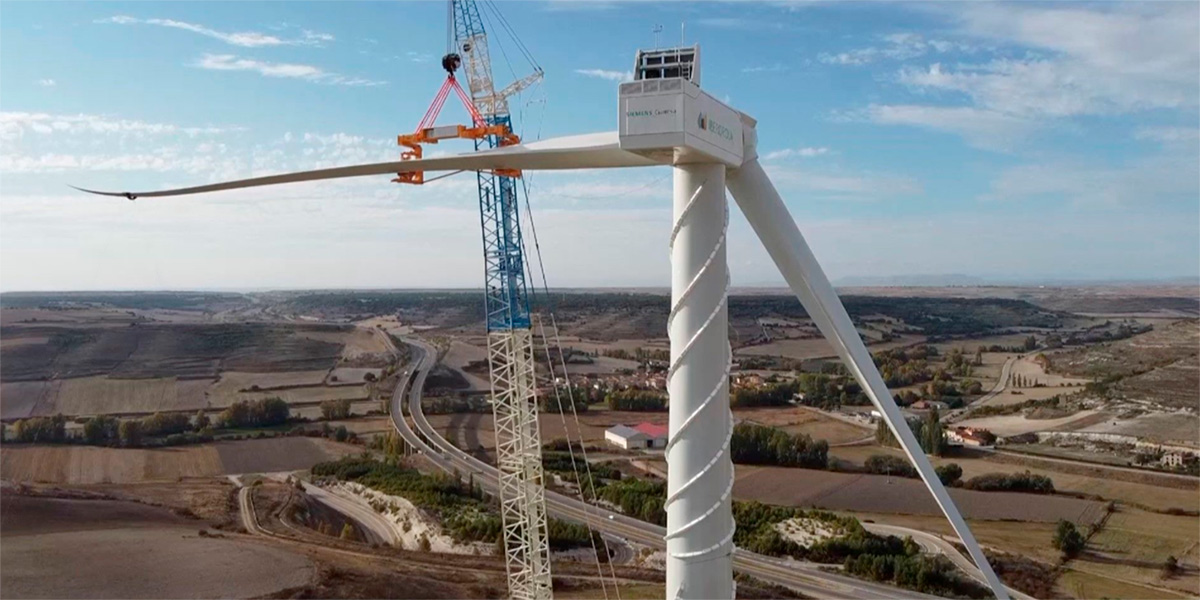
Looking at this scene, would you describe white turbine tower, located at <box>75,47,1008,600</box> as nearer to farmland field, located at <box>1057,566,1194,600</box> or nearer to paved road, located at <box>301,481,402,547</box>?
farmland field, located at <box>1057,566,1194,600</box>

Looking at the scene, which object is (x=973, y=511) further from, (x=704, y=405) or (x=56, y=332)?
(x=56, y=332)

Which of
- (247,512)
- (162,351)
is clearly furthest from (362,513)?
(162,351)

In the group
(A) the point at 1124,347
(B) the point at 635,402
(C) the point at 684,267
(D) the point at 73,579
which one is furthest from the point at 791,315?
(C) the point at 684,267

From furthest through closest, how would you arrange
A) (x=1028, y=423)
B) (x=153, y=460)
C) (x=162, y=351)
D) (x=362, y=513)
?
(x=162, y=351)
(x=1028, y=423)
(x=153, y=460)
(x=362, y=513)

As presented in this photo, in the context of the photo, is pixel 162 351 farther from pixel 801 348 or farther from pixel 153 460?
pixel 801 348

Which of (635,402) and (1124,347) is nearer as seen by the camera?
(635,402)

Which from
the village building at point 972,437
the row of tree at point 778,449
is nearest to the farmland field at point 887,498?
the row of tree at point 778,449

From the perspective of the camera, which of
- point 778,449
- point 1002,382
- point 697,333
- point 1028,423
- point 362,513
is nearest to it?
point 697,333

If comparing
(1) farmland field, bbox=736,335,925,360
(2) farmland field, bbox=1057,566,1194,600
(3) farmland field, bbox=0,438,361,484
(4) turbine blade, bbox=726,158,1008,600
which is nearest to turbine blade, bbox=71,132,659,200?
(4) turbine blade, bbox=726,158,1008,600
